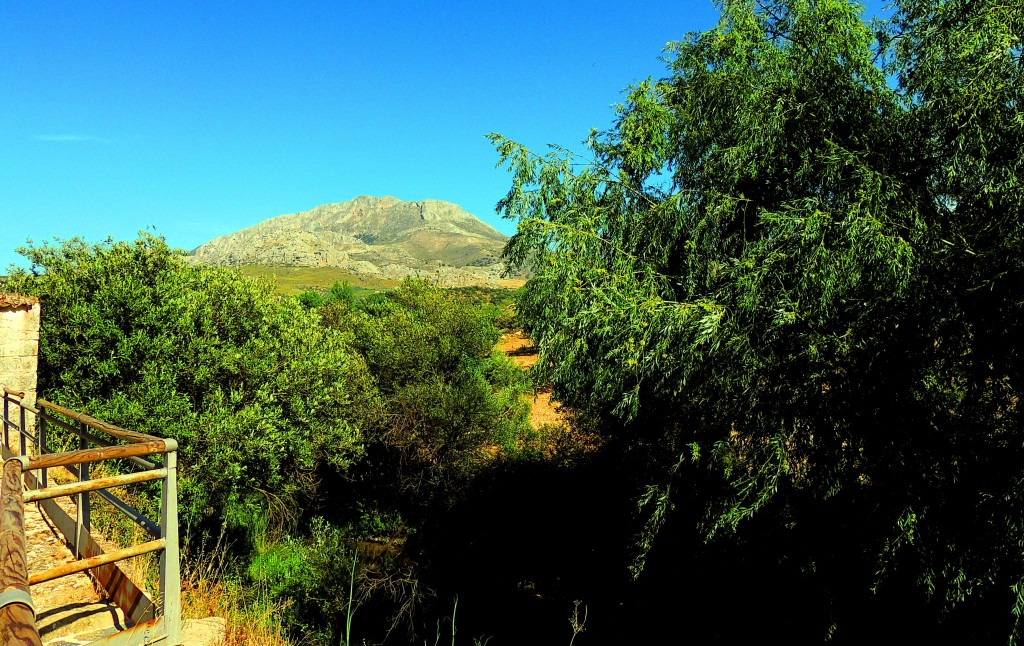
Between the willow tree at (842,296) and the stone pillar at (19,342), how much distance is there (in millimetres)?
7509

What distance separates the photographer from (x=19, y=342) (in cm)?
878

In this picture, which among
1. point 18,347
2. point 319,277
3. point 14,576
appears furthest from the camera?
point 319,277

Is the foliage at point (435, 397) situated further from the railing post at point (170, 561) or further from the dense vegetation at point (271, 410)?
the railing post at point (170, 561)

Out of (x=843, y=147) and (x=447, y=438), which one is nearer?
(x=843, y=147)

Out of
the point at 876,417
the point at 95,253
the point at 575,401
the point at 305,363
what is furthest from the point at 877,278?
the point at 95,253

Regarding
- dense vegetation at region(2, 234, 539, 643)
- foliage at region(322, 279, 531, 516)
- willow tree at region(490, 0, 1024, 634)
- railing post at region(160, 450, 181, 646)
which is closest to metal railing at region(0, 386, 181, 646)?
railing post at region(160, 450, 181, 646)

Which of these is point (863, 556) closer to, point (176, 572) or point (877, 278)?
point (877, 278)

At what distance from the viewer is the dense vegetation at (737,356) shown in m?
6.32

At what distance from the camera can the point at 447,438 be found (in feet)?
62.1

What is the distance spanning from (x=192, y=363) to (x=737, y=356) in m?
10.1

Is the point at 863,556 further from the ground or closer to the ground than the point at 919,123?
closer to the ground

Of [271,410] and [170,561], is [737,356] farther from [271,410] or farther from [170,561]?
[271,410]

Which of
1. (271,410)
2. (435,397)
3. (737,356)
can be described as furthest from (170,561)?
(435,397)

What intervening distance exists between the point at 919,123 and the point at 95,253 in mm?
14403
